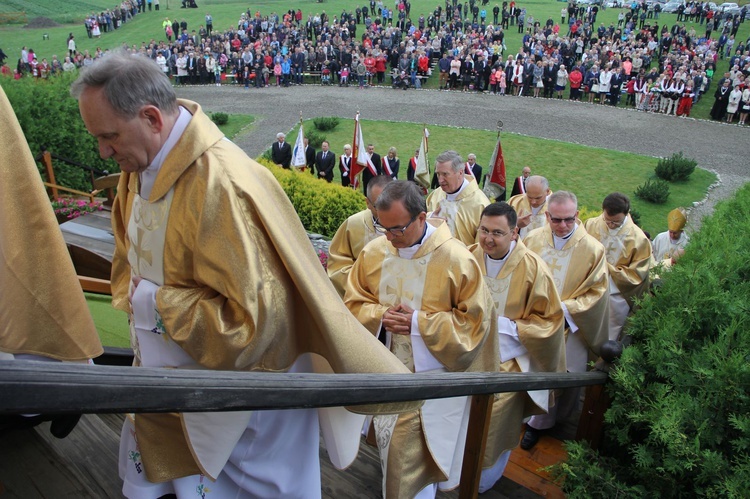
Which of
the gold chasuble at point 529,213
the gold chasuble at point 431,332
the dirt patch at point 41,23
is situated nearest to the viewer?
the gold chasuble at point 431,332

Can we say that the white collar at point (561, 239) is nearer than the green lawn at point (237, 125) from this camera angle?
Yes

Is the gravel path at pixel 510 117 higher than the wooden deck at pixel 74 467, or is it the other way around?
the wooden deck at pixel 74 467

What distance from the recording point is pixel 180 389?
1.13m

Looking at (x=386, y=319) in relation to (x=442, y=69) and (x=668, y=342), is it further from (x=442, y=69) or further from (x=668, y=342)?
(x=442, y=69)

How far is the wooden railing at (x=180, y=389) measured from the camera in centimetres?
94

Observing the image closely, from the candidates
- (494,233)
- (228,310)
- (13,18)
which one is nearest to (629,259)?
(494,233)

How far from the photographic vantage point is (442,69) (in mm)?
29094

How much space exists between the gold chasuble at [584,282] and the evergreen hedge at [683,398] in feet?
4.10

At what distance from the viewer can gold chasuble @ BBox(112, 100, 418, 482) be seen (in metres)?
2.15

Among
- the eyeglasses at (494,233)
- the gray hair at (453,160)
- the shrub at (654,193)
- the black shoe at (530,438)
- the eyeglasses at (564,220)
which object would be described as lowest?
the shrub at (654,193)

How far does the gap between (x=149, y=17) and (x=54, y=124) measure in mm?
32806

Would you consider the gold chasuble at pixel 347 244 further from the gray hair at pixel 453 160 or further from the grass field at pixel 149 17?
the grass field at pixel 149 17

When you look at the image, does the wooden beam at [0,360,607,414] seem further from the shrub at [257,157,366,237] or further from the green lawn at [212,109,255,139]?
the green lawn at [212,109,255,139]

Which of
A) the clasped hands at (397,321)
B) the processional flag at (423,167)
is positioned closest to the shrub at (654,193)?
the processional flag at (423,167)
